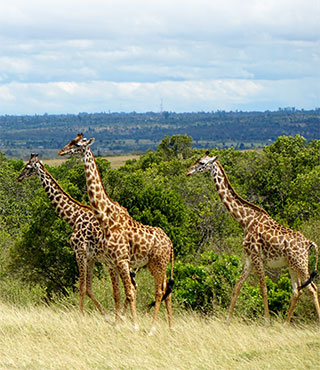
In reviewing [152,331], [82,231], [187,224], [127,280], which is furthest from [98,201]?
[187,224]

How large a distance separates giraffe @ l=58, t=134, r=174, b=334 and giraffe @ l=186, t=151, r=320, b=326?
162cm

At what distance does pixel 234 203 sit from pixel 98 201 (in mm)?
3024

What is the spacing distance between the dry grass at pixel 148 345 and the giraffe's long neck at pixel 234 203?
2.25 m

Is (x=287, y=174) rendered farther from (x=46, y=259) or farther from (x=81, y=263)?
(x=81, y=263)

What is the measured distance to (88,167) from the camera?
12719 mm

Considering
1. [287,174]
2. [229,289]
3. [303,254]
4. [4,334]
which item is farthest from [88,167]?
[287,174]

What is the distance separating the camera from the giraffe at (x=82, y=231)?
13680mm

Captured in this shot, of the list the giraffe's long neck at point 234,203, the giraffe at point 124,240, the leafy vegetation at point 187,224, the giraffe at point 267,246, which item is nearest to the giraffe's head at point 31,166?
the giraffe at point 124,240

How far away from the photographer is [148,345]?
1129 centimetres

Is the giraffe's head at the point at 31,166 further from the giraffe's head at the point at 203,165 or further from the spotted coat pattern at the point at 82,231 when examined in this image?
the giraffe's head at the point at 203,165

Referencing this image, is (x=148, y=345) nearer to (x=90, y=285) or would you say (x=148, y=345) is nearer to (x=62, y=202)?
(x=90, y=285)

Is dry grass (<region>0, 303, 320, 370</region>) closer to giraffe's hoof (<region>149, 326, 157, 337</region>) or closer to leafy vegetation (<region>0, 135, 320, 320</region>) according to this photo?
giraffe's hoof (<region>149, 326, 157, 337</region>)

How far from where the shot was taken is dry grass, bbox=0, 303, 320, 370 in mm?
10172

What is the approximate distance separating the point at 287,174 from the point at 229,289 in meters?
24.2
